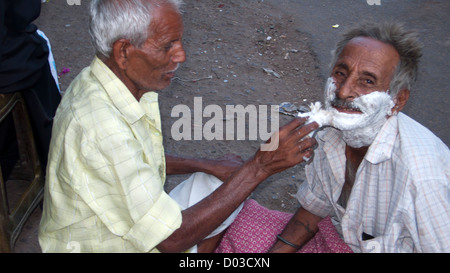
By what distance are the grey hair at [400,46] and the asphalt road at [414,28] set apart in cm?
278

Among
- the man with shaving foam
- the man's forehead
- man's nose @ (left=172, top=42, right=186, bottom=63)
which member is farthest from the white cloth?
the man's forehead

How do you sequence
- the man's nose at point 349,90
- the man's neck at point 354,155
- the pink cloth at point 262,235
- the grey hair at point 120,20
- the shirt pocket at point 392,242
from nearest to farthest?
the grey hair at point 120,20
the shirt pocket at point 392,242
the man's nose at point 349,90
the man's neck at point 354,155
the pink cloth at point 262,235

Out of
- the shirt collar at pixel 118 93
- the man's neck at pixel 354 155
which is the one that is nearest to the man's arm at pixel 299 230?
the man's neck at pixel 354 155

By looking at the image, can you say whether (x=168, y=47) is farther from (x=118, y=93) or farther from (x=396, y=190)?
(x=396, y=190)

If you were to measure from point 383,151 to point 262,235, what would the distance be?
855 mm

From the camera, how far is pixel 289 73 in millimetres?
5520

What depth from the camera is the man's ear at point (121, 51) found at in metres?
1.91

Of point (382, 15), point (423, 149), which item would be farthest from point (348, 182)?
point (382, 15)

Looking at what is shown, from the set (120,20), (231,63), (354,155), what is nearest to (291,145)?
(354,155)

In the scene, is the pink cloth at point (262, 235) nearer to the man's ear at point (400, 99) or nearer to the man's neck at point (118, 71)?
the man's ear at point (400, 99)

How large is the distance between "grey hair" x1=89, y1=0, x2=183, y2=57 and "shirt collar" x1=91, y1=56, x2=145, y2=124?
9 cm

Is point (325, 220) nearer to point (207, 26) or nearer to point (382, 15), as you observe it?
point (207, 26)

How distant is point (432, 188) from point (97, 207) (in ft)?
4.33

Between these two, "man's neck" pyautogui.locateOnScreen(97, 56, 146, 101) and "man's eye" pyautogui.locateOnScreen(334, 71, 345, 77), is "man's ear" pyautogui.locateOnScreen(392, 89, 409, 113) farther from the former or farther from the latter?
"man's neck" pyautogui.locateOnScreen(97, 56, 146, 101)
